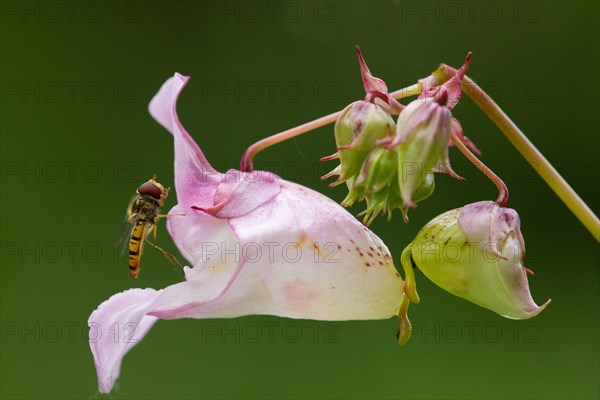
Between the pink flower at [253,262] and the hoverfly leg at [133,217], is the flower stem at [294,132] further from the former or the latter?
the hoverfly leg at [133,217]

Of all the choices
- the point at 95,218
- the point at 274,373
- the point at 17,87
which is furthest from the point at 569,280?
the point at 17,87

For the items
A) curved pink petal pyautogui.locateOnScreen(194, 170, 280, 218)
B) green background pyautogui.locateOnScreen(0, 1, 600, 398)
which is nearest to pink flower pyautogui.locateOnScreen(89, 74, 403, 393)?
curved pink petal pyautogui.locateOnScreen(194, 170, 280, 218)

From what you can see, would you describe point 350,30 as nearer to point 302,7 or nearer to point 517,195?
point 302,7

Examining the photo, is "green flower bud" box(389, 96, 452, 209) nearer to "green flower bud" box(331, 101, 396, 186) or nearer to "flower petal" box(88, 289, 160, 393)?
"green flower bud" box(331, 101, 396, 186)

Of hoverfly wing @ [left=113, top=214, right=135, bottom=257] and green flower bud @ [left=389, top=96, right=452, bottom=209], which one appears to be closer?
green flower bud @ [left=389, top=96, right=452, bottom=209]

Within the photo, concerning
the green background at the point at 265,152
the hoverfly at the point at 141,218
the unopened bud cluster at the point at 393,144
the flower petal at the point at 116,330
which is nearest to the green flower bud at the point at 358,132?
the unopened bud cluster at the point at 393,144

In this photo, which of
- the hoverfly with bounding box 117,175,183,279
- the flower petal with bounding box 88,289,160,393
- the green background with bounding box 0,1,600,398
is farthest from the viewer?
the green background with bounding box 0,1,600,398
